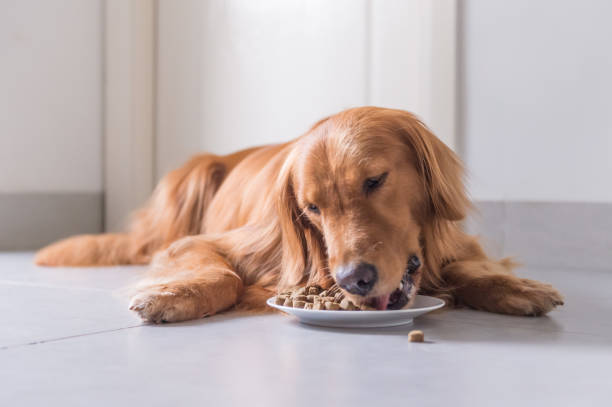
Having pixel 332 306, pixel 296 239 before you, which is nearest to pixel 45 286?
pixel 296 239

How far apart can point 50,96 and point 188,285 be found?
2.58 meters

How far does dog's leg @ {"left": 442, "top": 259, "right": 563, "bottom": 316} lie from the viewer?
1.67 m

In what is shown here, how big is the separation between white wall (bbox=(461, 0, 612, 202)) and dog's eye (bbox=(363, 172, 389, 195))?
4.46 feet

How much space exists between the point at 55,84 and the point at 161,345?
9.52ft

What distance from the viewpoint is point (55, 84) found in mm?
3898

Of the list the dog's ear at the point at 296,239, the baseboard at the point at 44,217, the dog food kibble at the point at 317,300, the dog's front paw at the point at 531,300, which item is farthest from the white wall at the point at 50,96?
the dog's front paw at the point at 531,300

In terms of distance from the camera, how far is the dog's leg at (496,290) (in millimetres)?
1672

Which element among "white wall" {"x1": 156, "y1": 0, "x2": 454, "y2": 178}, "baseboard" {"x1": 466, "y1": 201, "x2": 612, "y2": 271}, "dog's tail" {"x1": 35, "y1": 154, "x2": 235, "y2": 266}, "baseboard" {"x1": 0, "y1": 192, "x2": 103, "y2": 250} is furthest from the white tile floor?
"baseboard" {"x1": 0, "y1": 192, "x2": 103, "y2": 250}

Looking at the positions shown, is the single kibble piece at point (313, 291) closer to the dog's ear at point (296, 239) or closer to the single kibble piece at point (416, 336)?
the dog's ear at point (296, 239)

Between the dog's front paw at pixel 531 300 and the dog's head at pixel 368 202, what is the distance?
0.22 meters

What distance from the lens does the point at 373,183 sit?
5.33 ft

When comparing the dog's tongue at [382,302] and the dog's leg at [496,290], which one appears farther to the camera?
the dog's leg at [496,290]

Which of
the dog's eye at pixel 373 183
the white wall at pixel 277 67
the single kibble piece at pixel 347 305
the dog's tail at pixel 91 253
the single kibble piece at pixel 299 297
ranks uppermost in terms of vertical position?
the white wall at pixel 277 67

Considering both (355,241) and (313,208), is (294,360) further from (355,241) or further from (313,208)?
(313,208)
